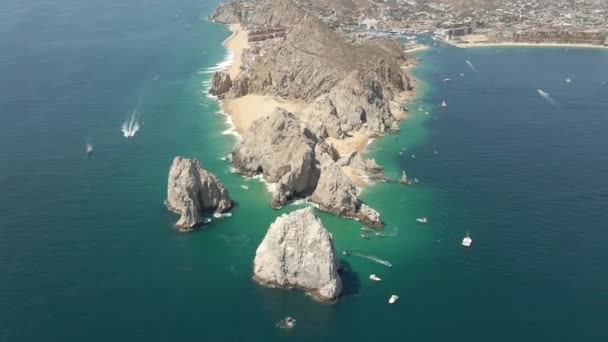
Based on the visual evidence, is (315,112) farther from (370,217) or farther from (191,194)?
(191,194)

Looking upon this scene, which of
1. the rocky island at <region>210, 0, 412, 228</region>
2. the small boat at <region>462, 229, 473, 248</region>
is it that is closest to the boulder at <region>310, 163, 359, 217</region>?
the rocky island at <region>210, 0, 412, 228</region>

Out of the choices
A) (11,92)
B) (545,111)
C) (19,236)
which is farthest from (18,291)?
(545,111)

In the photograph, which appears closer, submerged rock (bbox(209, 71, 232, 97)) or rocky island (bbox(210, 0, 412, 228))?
rocky island (bbox(210, 0, 412, 228))

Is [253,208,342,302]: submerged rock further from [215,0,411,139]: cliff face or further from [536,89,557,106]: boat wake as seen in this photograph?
[536,89,557,106]: boat wake

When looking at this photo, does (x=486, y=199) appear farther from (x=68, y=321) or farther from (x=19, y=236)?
(x=19, y=236)

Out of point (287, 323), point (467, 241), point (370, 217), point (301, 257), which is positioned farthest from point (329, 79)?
point (287, 323)

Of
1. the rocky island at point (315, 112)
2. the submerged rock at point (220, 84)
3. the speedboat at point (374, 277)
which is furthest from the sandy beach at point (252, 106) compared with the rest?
the speedboat at point (374, 277)

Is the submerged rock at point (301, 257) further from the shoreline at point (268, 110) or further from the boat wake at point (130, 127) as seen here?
the boat wake at point (130, 127)
